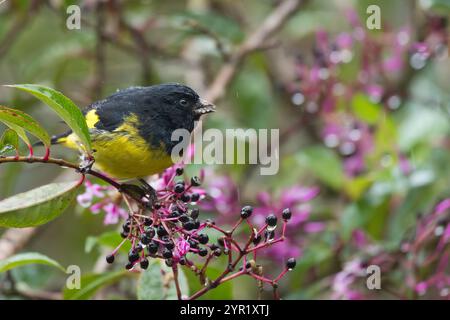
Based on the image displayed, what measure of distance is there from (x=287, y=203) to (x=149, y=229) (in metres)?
1.25

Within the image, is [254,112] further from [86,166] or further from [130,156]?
[86,166]

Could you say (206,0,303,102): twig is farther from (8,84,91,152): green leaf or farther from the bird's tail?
(8,84,91,152): green leaf

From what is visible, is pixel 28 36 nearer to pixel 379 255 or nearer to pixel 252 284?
pixel 252 284

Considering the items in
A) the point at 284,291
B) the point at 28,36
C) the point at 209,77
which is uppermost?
the point at 28,36

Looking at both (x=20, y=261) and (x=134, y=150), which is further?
(x=134, y=150)

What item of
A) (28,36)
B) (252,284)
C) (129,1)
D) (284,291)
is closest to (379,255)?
(284,291)

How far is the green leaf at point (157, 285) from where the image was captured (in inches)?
80.9

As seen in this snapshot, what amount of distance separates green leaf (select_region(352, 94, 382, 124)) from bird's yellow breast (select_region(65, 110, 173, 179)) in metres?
1.21

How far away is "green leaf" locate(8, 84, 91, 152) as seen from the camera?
62.5 inches

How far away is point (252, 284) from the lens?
353 cm

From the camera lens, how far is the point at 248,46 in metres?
3.36

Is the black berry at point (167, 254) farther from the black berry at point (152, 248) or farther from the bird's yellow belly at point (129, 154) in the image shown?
the bird's yellow belly at point (129, 154)

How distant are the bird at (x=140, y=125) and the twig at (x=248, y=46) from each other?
2.81 ft

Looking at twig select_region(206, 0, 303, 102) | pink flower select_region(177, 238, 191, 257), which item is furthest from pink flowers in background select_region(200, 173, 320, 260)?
pink flower select_region(177, 238, 191, 257)
